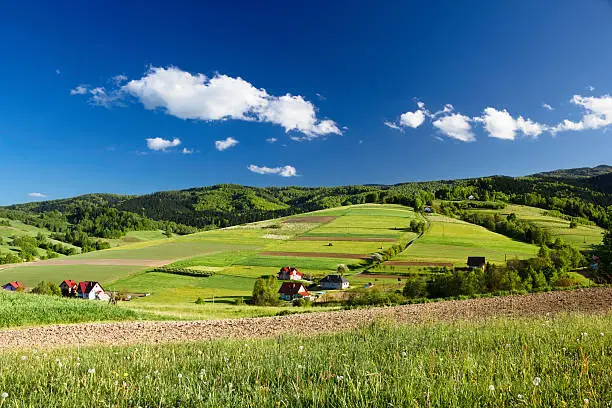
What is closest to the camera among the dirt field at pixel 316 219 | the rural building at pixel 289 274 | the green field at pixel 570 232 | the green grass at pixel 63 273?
the green grass at pixel 63 273

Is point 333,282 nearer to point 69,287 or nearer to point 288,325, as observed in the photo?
point 69,287

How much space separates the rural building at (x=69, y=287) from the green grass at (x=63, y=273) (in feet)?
6.44

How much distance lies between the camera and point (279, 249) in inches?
3720

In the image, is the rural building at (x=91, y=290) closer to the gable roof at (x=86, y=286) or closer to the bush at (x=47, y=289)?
the gable roof at (x=86, y=286)

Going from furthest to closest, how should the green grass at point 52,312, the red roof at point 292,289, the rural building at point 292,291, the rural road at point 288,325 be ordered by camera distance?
the red roof at point 292,289 → the rural building at point 292,291 → the green grass at point 52,312 → the rural road at point 288,325

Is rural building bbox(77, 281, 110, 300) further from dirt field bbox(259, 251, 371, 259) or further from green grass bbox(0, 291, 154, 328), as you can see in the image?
green grass bbox(0, 291, 154, 328)

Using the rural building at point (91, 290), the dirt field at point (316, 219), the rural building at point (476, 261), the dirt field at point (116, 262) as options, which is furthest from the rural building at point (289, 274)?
the dirt field at point (316, 219)

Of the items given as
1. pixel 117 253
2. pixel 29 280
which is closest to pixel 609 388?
pixel 29 280

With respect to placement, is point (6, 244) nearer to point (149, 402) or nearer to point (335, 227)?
point (335, 227)

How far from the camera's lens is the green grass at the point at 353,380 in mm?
3307

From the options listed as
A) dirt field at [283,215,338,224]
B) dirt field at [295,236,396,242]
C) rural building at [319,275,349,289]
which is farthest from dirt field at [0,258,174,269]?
dirt field at [283,215,338,224]

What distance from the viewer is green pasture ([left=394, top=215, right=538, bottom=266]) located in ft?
254

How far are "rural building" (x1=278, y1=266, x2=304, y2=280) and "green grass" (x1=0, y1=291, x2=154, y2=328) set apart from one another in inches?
2014

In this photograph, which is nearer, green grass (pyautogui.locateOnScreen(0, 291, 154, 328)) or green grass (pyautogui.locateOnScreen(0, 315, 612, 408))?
green grass (pyautogui.locateOnScreen(0, 315, 612, 408))
